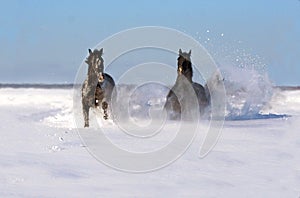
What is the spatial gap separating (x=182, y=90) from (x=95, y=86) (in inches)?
81.8

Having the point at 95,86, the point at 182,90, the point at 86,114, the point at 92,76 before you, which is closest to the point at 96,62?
the point at 92,76

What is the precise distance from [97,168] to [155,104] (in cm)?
973

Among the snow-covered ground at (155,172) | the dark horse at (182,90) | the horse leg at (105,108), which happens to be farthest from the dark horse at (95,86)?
the snow-covered ground at (155,172)

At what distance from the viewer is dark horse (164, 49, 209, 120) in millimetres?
14016

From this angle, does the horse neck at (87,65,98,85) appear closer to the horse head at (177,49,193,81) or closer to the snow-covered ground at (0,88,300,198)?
the horse head at (177,49,193,81)

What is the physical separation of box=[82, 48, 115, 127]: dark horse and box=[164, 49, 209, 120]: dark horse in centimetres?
147

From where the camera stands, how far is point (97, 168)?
7.07 m

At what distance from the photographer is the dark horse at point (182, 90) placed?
14016 millimetres

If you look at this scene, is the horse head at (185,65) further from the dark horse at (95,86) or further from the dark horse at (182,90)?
the dark horse at (95,86)

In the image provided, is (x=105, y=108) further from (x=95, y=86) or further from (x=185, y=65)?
(x=185, y=65)

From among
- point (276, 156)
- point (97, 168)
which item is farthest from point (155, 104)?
point (97, 168)

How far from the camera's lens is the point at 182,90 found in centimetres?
1433

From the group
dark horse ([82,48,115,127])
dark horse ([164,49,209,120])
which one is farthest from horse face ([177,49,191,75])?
dark horse ([82,48,115,127])

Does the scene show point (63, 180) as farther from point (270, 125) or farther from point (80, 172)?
point (270, 125)
